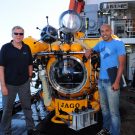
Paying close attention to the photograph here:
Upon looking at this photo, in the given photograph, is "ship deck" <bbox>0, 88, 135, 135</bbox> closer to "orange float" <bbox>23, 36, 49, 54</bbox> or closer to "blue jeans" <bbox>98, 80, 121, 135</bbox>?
"blue jeans" <bbox>98, 80, 121, 135</bbox>

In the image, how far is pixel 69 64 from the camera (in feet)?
19.1

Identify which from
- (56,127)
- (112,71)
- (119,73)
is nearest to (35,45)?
(56,127)

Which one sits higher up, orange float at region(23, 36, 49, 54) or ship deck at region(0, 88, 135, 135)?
orange float at region(23, 36, 49, 54)

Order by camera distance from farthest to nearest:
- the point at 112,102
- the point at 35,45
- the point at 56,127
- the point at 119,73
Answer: the point at 35,45 < the point at 56,127 < the point at 112,102 < the point at 119,73

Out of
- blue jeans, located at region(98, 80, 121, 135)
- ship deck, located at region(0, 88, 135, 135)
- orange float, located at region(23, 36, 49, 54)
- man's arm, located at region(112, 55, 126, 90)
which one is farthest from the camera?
orange float, located at region(23, 36, 49, 54)

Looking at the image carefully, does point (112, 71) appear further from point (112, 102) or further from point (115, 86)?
point (112, 102)

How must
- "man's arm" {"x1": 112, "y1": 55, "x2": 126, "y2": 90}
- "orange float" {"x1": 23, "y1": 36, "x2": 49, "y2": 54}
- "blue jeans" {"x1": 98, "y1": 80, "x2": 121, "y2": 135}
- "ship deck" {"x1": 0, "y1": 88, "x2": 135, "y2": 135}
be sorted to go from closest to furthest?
1. "man's arm" {"x1": 112, "y1": 55, "x2": 126, "y2": 90}
2. "blue jeans" {"x1": 98, "y1": 80, "x2": 121, "y2": 135}
3. "ship deck" {"x1": 0, "y1": 88, "x2": 135, "y2": 135}
4. "orange float" {"x1": 23, "y1": 36, "x2": 49, "y2": 54}

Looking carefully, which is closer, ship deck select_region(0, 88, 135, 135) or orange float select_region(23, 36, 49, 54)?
ship deck select_region(0, 88, 135, 135)

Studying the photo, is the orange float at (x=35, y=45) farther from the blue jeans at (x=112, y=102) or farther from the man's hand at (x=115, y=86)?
the man's hand at (x=115, y=86)

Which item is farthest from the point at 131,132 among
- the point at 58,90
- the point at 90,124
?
the point at 58,90

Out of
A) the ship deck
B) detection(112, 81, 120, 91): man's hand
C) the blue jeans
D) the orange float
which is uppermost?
the orange float

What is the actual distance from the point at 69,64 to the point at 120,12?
866 centimetres

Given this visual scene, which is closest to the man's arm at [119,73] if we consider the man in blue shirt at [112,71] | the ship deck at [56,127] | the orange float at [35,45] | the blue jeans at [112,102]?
the man in blue shirt at [112,71]

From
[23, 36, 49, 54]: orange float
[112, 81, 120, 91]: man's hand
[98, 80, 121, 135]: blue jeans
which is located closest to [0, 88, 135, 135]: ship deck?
[98, 80, 121, 135]: blue jeans
